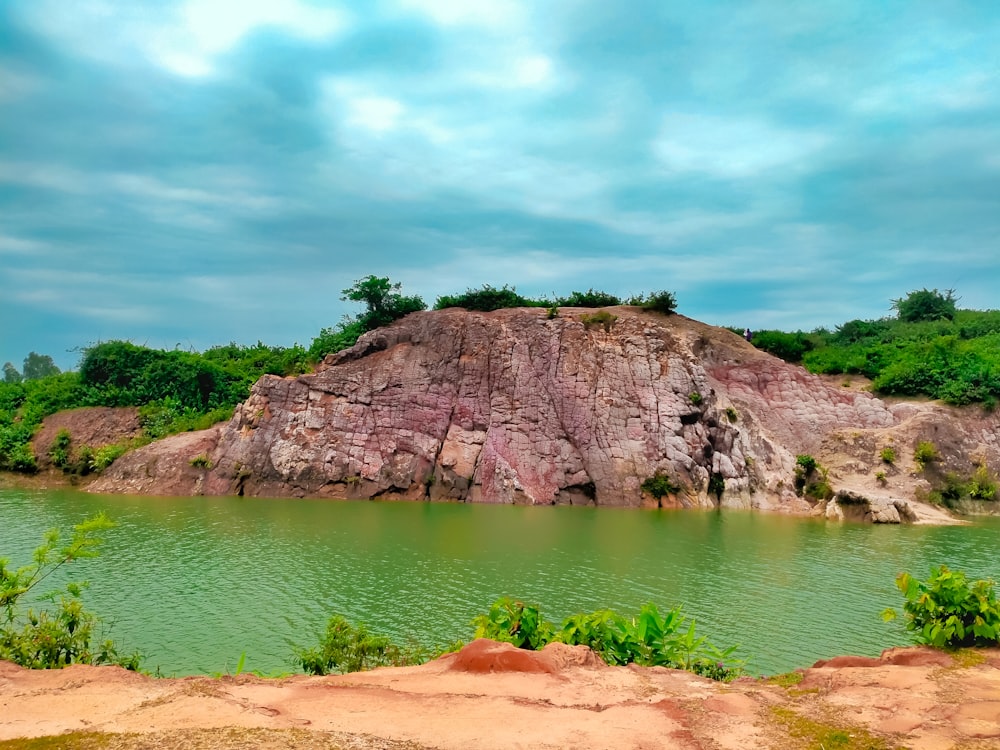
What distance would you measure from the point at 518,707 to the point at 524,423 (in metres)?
30.2

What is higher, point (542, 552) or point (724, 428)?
point (724, 428)

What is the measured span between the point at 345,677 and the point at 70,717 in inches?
108

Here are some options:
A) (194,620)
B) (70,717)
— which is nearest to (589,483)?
(194,620)

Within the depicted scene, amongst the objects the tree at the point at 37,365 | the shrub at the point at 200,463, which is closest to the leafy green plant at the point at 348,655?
the shrub at the point at 200,463

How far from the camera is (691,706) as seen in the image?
6.74 meters

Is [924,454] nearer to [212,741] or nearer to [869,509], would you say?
[869,509]

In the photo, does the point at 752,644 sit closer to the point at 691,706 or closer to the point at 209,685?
the point at 691,706

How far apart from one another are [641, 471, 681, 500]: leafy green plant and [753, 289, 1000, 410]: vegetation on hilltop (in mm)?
14918

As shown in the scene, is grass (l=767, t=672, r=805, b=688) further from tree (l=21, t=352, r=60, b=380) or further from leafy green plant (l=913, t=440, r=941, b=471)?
tree (l=21, t=352, r=60, b=380)

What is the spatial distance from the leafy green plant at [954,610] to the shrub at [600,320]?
31.6 m

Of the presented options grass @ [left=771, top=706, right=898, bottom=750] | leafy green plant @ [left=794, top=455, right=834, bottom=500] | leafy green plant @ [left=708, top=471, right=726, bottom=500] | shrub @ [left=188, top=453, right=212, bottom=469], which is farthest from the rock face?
grass @ [left=771, top=706, right=898, bottom=750]

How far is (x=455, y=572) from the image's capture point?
53.9ft

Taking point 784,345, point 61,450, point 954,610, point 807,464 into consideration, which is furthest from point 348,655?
point 784,345

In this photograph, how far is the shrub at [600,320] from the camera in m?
40.0
